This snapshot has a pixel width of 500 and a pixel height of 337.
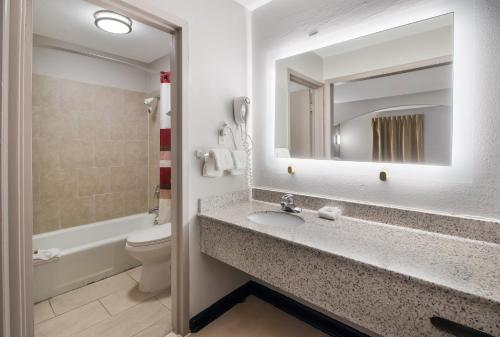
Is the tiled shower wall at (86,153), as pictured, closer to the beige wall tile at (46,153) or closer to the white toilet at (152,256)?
the beige wall tile at (46,153)

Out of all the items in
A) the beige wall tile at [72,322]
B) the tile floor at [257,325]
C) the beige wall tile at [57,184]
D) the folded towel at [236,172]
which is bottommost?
the tile floor at [257,325]

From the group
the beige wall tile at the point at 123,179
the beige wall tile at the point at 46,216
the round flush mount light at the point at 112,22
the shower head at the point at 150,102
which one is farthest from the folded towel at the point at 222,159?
the beige wall tile at the point at 46,216

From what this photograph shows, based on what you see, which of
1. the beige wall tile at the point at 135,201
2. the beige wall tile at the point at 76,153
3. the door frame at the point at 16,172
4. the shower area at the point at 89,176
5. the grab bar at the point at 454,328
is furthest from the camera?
the beige wall tile at the point at 135,201

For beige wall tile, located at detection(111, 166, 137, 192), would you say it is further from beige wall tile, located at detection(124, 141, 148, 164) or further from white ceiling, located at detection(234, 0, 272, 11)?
white ceiling, located at detection(234, 0, 272, 11)

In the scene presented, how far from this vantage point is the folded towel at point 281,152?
189cm

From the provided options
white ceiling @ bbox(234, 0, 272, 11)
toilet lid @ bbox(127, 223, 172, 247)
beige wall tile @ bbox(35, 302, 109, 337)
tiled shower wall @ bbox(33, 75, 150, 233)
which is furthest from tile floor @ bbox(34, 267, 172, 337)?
white ceiling @ bbox(234, 0, 272, 11)

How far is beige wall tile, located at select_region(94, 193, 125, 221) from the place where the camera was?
2814mm

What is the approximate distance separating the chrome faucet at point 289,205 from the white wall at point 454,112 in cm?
15

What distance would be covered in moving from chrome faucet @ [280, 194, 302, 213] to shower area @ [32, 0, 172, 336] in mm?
1195

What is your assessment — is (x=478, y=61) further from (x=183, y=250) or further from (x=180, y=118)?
(x=183, y=250)

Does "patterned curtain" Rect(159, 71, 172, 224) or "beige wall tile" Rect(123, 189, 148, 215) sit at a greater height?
"patterned curtain" Rect(159, 71, 172, 224)

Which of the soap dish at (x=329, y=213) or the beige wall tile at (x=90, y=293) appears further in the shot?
the beige wall tile at (x=90, y=293)

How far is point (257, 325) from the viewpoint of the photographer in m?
1.69

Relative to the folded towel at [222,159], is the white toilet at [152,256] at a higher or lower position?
lower
